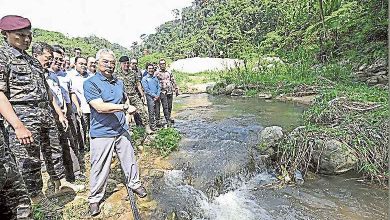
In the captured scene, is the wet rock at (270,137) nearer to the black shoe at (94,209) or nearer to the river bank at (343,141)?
the river bank at (343,141)

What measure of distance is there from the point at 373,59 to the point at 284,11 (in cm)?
1744

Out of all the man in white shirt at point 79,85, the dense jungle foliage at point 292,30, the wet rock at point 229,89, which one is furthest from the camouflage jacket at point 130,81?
the wet rock at point 229,89

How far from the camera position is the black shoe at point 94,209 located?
12.0ft

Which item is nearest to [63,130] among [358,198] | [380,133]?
[358,198]

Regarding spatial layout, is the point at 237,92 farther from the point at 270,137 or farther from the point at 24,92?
the point at 24,92

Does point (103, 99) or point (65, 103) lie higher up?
point (103, 99)

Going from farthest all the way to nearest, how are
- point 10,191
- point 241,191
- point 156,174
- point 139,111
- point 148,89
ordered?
point 148,89
point 139,111
point 156,174
point 241,191
point 10,191

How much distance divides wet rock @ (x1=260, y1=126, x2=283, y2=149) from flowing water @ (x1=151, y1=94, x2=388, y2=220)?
0.23 meters

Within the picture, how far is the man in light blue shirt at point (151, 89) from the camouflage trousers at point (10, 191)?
4.88m

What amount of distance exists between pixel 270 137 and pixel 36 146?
13.5ft

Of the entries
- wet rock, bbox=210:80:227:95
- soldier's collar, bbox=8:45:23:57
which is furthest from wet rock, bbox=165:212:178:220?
wet rock, bbox=210:80:227:95

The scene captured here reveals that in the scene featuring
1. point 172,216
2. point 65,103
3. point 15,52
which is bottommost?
point 172,216

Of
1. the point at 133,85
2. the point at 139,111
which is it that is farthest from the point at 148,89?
the point at 133,85

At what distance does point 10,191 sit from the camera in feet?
7.66
